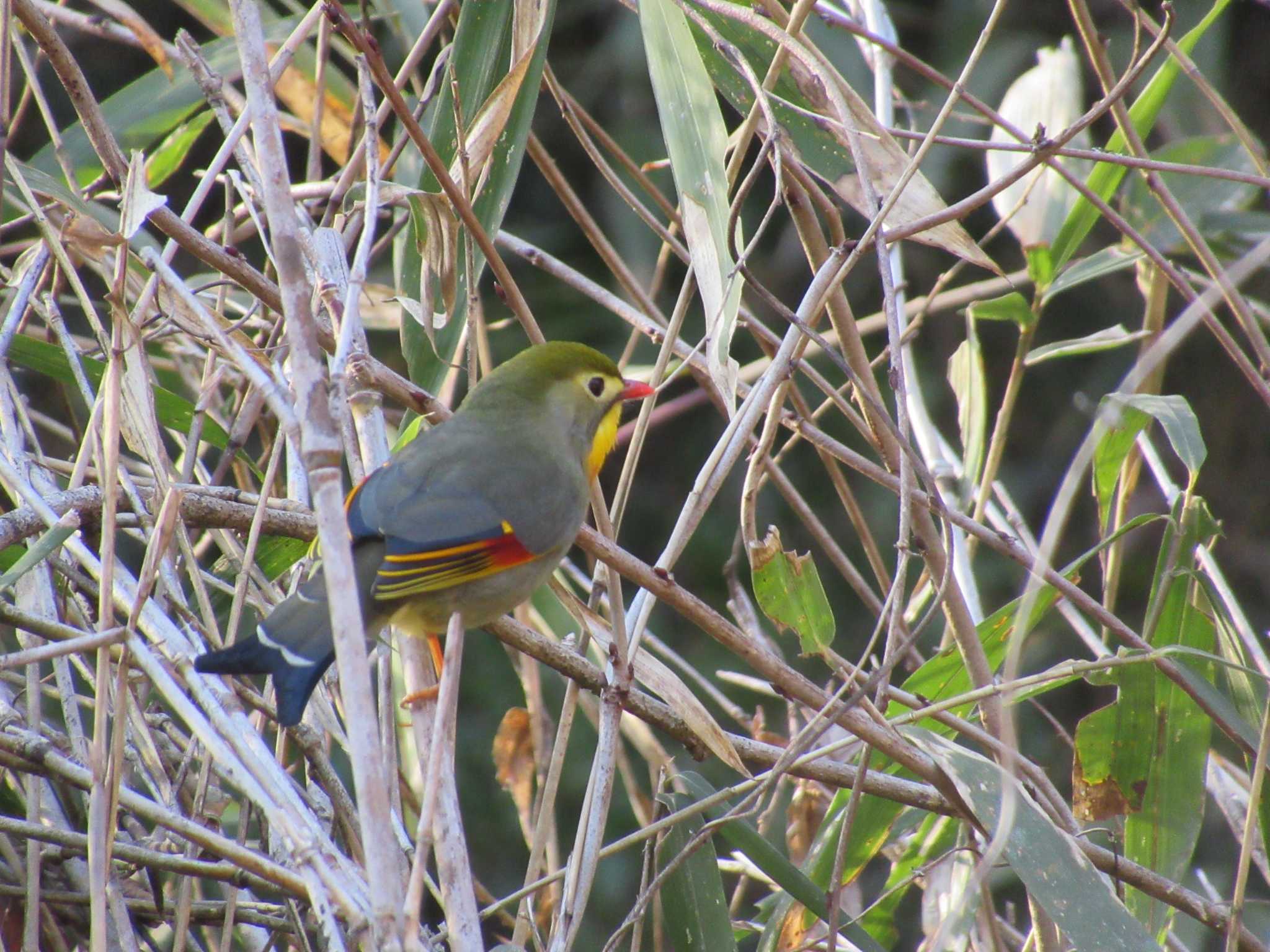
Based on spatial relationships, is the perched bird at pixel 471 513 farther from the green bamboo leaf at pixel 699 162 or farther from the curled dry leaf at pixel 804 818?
the curled dry leaf at pixel 804 818

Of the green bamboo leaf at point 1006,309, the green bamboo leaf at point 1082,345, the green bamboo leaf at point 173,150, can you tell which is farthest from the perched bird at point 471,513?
the green bamboo leaf at point 173,150

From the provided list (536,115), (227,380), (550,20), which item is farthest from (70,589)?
(536,115)

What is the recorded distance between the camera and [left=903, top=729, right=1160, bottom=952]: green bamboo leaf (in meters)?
2.04

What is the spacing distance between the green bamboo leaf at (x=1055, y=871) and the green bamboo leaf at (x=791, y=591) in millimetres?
358

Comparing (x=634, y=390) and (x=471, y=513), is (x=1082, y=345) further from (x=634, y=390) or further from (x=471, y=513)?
(x=471, y=513)

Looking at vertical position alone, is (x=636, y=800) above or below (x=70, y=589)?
below

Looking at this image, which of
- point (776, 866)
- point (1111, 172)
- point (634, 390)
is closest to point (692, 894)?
point (776, 866)

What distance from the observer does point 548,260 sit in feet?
9.39

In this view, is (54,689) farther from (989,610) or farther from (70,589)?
(989,610)

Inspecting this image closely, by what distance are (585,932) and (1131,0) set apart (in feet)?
13.9

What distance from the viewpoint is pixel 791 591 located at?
2.46 m

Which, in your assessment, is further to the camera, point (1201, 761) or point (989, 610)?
point (989, 610)

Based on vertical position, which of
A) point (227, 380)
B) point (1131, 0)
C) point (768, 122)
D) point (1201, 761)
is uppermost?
point (1131, 0)

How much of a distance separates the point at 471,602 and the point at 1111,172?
5.79ft
